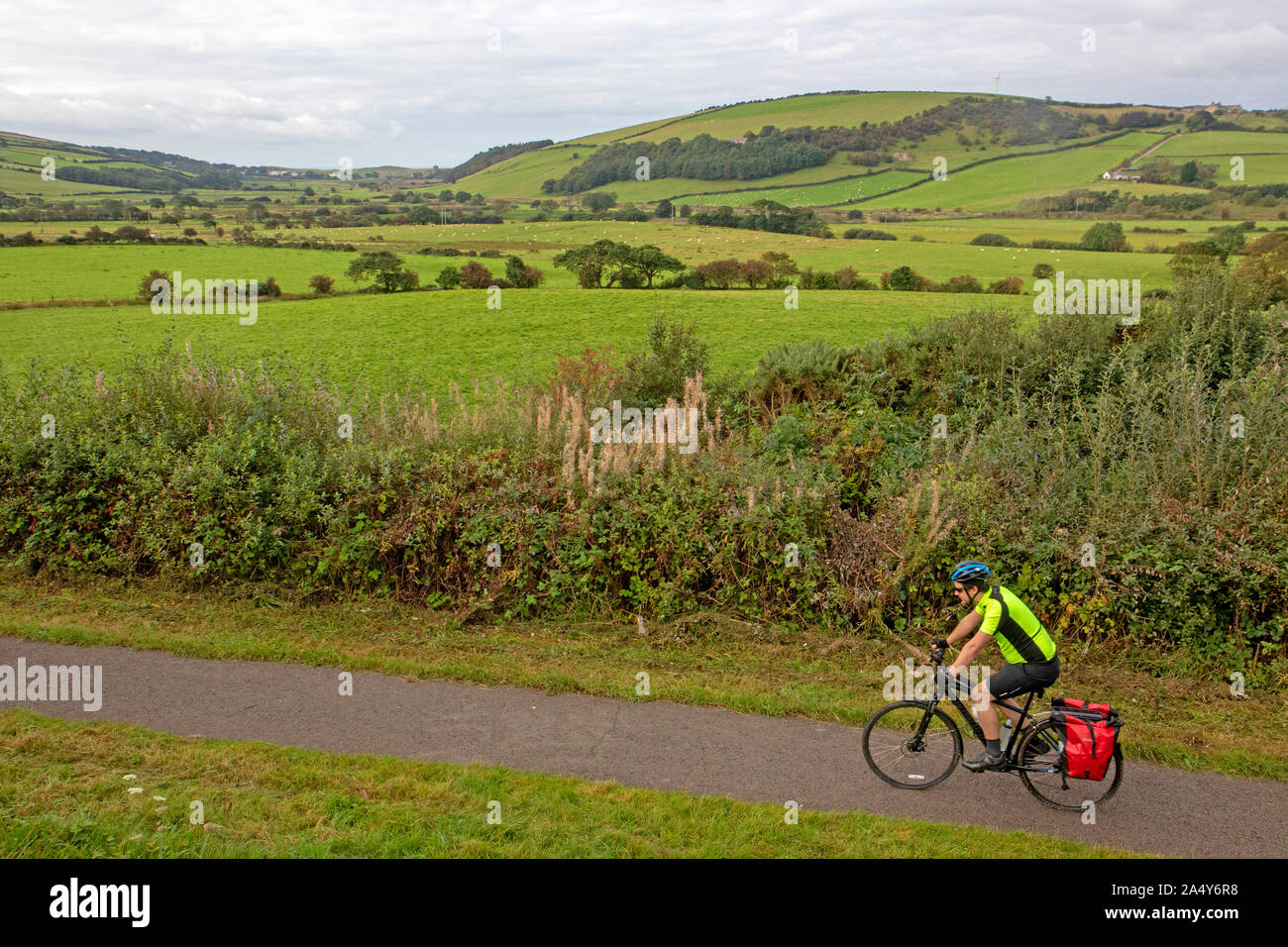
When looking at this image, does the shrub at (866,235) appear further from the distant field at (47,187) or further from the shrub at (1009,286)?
the distant field at (47,187)

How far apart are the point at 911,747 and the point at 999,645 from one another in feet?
3.65

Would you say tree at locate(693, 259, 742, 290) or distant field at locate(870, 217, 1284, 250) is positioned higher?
distant field at locate(870, 217, 1284, 250)

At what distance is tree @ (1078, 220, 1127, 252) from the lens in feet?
161

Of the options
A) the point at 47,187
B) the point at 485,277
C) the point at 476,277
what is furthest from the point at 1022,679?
the point at 47,187

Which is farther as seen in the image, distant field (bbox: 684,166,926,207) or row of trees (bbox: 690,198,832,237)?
distant field (bbox: 684,166,926,207)

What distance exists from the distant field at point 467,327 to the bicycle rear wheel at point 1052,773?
55.4 feet

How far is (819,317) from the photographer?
29625 mm

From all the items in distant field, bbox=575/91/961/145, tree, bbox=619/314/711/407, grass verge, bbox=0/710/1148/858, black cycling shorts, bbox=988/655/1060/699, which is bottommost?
grass verge, bbox=0/710/1148/858

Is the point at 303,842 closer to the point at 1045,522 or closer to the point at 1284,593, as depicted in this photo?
the point at 1045,522

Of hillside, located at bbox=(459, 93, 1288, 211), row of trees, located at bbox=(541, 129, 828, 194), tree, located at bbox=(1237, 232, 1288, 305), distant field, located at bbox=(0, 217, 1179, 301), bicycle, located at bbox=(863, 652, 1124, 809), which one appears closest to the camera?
bicycle, located at bbox=(863, 652, 1124, 809)

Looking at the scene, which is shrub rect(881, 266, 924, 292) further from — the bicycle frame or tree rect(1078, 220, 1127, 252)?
the bicycle frame

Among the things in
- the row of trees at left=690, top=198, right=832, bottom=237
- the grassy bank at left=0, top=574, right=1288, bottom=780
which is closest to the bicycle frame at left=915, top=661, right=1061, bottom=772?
the grassy bank at left=0, top=574, right=1288, bottom=780

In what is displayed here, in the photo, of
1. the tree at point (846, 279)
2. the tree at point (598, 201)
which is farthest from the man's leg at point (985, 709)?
the tree at point (598, 201)
